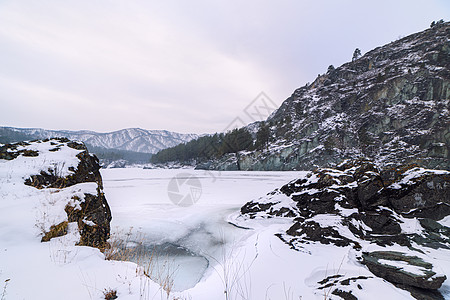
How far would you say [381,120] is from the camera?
119 ft

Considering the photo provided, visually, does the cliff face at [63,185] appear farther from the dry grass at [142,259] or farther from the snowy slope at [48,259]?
the dry grass at [142,259]

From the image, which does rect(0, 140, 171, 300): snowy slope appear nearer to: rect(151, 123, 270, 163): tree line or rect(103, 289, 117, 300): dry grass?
rect(103, 289, 117, 300): dry grass

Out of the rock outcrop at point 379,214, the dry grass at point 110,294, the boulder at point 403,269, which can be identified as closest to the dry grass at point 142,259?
the dry grass at point 110,294

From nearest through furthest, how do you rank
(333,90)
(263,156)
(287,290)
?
(287,290)
(263,156)
(333,90)

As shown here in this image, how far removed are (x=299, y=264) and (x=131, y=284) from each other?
375 centimetres

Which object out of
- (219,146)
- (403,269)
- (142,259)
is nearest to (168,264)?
(142,259)

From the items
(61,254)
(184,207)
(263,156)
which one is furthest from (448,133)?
(61,254)

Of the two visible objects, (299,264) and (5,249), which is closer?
(5,249)

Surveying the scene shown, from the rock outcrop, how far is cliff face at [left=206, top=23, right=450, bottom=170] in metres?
28.7

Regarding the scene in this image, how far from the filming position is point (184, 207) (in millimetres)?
12172

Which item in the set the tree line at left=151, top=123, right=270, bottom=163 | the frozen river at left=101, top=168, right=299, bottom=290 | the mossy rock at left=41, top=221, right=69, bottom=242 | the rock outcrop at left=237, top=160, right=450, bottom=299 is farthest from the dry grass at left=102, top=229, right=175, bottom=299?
the tree line at left=151, top=123, right=270, bottom=163

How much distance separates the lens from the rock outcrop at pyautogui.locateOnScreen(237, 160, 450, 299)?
3656mm

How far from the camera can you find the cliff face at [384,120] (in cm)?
2923

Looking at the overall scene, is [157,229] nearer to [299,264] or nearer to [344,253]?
[299,264]
